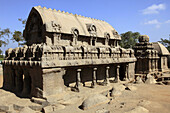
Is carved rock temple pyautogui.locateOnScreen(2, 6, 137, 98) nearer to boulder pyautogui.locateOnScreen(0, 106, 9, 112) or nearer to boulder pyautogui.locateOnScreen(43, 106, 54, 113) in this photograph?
boulder pyautogui.locateOnScreen(43, 106, 54, 113)

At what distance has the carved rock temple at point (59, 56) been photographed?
32.3 feet

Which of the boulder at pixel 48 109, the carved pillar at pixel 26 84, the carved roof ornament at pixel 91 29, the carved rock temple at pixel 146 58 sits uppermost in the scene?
the carved roof ornament at pixel 91 29

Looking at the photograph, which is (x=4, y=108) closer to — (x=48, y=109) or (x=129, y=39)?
(x=48, y=109)

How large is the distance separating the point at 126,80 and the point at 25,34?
11.5 meters

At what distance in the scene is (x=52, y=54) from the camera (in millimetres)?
10070

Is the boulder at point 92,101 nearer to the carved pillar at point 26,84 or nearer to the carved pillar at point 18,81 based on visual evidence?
the carved pillar at point 26,84

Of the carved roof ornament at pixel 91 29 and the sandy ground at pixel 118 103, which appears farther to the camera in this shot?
the carved roof ornament at pixel 91 29

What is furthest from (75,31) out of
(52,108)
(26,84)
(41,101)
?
(52,108)

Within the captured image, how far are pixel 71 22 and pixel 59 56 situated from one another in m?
5.78

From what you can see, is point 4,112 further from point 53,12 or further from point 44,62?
point 53,12

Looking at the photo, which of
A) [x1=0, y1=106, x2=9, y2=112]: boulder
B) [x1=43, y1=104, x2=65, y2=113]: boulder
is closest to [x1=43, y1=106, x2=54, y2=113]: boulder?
[x1=43, y1=104, x2=65, y2=113]: boulder

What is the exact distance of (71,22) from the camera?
1513 centimetres

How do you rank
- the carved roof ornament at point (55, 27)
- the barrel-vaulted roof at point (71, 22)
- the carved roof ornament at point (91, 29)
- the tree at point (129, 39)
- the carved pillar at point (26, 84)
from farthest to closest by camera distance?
the tree at point (129, 39) < the carved roof ornament at point (91, 29) < the barrel-vaulted roof at point (71, 22) < the carved roof ornament at point (55, 27) < the carved pillar at point (26, 84)

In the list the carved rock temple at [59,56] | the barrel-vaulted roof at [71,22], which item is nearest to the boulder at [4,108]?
the carved rock temple at [59,56]
